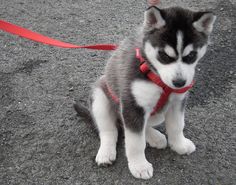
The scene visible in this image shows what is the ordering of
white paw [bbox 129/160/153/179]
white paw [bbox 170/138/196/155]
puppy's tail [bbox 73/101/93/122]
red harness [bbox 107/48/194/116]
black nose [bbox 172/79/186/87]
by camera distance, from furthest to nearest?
puppy's tail [bbox 73/101/93/122] < white paw [bbox 170/138/196/155] < white paw [bbox 129/160/153/179] < red harness [bbox 107/48/194/116] < black nose [bbox 172/79/186/87]

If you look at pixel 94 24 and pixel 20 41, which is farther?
pixel 94 24

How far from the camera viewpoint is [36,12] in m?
6.40

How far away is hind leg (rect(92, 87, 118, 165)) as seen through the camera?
11.7 feet

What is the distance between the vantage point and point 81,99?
4.41 metres

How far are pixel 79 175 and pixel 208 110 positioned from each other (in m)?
1.62

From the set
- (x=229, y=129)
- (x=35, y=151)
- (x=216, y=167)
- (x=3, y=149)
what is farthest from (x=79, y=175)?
(x=229, y=129)

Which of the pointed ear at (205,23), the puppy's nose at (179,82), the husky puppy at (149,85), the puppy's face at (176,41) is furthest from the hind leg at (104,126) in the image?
the pointed ear at (205,23)

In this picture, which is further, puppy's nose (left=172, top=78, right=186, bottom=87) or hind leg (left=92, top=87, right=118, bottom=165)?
hind leg (left=92, top=87, right=118, bottom=165)

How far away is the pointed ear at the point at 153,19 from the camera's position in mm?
2789

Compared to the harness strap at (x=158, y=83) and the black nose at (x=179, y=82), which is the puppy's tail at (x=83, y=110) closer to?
the harness strap at (x=158, y=83)

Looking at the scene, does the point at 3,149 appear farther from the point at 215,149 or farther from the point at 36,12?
the point at 36,12

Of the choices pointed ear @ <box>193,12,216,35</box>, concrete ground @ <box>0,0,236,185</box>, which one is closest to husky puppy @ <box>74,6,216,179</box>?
pointed ear @ <box>193,12,216,35</box>

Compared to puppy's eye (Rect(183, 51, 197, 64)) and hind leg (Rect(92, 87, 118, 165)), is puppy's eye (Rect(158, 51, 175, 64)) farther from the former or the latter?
hind leg (Rect(92, 87, 118, 165))

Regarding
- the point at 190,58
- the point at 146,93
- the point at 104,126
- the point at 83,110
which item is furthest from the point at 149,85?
the point at 83,110
